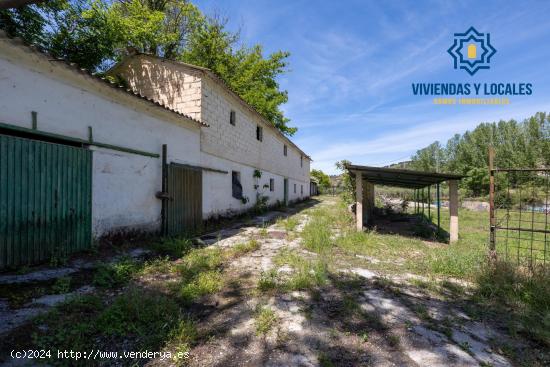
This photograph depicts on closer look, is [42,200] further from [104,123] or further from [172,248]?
[172,248]

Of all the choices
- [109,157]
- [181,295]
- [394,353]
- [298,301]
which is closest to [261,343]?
[298,301]

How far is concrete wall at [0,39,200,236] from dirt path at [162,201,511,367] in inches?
138

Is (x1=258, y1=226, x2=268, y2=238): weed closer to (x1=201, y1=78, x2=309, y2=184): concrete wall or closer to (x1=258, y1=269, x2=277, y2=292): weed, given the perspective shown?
(x1=258, y1=269, x2=277, y2=292): weed

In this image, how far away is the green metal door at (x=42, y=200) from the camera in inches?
157

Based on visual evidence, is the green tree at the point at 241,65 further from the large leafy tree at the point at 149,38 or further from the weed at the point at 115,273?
the weed at the point at 115,273

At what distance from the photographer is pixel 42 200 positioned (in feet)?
14.6

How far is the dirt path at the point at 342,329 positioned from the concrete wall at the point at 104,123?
138 inches

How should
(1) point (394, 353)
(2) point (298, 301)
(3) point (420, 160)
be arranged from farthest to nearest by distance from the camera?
(3) point (420, 160) < (2) point (298, 301) < (1) point (394, 353)

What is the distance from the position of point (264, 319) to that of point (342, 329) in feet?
2.99

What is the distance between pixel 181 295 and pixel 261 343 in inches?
61.3

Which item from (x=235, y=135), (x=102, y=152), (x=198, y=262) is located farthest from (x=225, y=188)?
(x=198, y=262)

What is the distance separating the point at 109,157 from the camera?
572 centimetres

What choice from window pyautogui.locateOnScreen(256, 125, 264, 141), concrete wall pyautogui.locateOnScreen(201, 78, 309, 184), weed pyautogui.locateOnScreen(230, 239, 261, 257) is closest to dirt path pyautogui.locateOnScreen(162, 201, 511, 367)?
weed pyautogui.locateOnScreen(230, 239, 261, 257)

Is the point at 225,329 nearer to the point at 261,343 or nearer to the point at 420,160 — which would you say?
the point at 261,343
